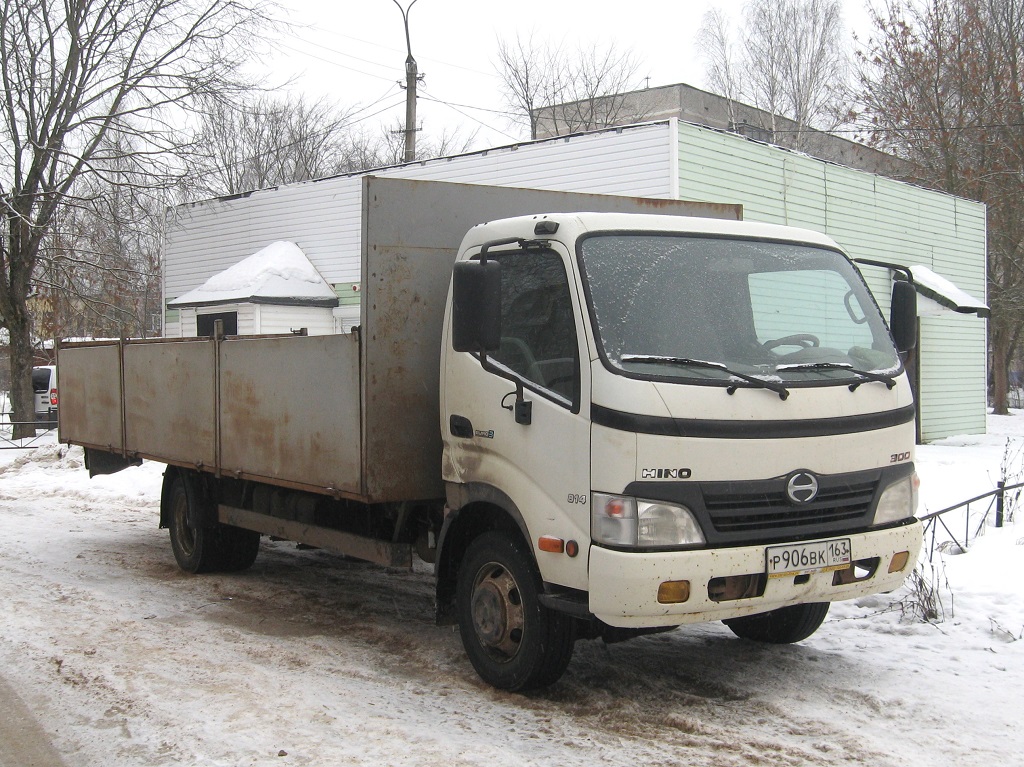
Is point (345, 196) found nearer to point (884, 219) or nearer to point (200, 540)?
point (884, 219)

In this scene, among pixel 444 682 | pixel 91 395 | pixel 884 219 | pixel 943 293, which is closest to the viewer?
pixel 444 682

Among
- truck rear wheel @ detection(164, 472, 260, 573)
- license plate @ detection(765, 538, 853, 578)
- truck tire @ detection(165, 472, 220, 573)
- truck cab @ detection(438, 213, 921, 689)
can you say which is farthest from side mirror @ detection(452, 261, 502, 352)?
truck tire @ detection(165, 472, 220, 573)

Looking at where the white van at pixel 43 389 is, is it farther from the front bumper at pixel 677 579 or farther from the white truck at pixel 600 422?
the front bumper at pixel 677 579

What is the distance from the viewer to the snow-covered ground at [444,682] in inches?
184

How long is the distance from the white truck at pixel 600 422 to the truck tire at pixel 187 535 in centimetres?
213

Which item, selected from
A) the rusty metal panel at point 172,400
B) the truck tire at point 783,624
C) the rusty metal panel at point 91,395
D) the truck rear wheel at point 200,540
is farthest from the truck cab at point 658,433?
the rusty metal panel at point 91,395

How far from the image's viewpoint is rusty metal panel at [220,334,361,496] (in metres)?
6.29

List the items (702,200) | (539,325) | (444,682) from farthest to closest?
(702,200) < (444,682) < (539,325)

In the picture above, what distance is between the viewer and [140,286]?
85.4 feet

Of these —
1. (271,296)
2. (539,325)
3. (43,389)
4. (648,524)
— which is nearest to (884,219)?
(271,296)

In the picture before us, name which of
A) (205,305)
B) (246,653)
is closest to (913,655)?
(246,653)

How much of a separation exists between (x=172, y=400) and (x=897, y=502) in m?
5.85

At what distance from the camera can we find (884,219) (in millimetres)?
20453

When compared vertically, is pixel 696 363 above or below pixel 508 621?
above
